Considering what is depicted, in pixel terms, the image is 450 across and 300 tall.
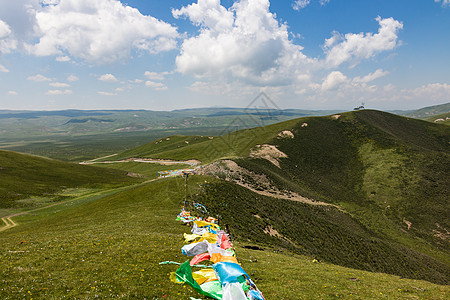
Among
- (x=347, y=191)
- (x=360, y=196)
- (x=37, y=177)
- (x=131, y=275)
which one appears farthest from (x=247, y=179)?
(x=37, y=177)

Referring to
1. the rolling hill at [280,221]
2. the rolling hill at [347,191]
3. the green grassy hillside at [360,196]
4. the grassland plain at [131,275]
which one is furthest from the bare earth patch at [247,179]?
the grassland plain at [131,275]

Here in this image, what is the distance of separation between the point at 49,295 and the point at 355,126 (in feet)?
528

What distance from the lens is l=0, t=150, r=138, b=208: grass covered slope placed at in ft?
217

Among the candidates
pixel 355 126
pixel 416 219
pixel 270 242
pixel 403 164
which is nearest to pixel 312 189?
pixel 416 219

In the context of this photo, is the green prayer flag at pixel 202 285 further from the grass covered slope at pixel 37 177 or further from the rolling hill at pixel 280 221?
the grass covered slope at pixel 37 177

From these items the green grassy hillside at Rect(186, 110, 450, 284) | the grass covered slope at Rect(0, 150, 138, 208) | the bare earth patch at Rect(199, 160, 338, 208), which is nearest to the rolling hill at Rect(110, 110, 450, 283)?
the green grassy hillside at Rect(186, 110, 450, 284)

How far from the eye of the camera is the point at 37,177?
86.7m

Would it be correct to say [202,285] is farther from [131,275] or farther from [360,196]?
[360,196]

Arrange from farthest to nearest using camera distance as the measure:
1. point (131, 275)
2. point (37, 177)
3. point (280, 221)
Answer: point (37, 177) < point (280, 221) < point (131, 275)

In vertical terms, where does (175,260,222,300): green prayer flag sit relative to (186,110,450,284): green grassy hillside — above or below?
above

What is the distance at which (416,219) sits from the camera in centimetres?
6881

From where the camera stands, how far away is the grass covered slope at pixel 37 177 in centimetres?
6619

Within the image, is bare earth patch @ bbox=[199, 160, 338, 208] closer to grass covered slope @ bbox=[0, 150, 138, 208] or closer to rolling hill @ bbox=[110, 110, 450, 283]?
rolling hill @ bbox=[110, 110, 450, 283]

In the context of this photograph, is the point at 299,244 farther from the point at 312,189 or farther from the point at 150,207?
the point at 312,189
